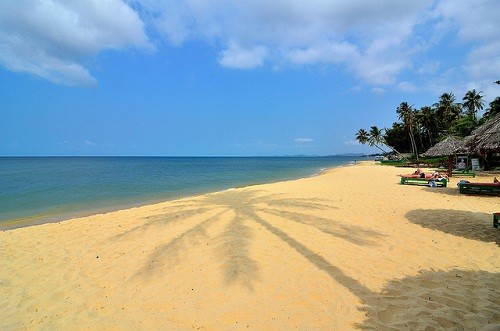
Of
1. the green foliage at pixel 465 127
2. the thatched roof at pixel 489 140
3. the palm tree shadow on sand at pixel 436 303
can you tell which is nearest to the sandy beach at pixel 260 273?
the palm tree shadow on sand at pixel 436 303

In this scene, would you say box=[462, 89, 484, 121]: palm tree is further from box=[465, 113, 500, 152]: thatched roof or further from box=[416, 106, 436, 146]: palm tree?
box=[465, 113, 500, 152]: thatched roof

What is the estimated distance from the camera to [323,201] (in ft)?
42.5

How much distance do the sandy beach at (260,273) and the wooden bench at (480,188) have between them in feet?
16.1

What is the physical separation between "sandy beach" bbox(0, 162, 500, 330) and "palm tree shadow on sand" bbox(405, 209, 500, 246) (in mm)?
51

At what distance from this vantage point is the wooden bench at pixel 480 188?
13617 mm

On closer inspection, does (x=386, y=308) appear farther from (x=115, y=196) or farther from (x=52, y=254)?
(x=115, y=196)

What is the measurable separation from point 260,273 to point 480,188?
14711mm

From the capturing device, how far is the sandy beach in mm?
4098

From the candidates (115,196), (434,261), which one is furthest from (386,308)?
(115,196)

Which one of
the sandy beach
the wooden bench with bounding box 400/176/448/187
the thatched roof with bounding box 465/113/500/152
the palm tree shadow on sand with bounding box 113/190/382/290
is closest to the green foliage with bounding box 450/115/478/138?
the wooden bench with bounding box 400/176/448/187

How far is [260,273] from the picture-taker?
5402mm

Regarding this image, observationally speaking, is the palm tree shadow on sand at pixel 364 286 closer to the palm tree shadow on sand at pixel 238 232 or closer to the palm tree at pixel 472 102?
the palm tree shadow on sand at pixel 238 232

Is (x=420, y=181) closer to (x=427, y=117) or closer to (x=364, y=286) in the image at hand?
(x=364, y=286)

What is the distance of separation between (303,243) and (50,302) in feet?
18.4
